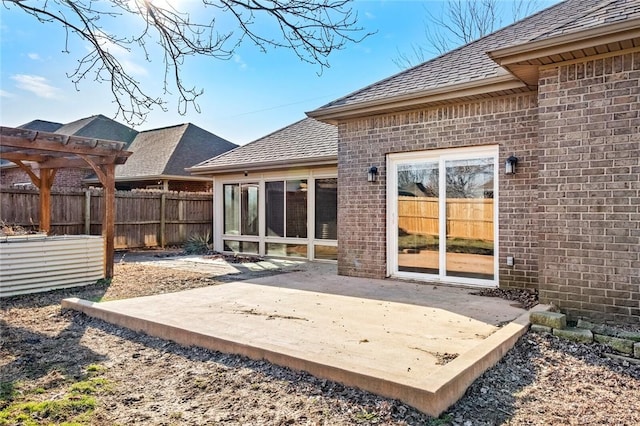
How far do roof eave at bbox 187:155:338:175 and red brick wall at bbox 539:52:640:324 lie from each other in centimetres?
545

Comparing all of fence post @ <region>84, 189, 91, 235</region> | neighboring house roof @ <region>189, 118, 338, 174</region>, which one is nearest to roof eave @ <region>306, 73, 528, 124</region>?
neighboring house roof @ <region>189, 118, 338, 174</region>

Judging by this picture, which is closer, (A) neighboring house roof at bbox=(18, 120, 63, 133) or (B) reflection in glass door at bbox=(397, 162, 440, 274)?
(B) reflection in glass door at bbox=(397, 162, 440, 274)

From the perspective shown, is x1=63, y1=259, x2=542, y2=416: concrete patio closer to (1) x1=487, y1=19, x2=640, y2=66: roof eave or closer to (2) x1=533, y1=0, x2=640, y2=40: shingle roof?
(1) x1=487, y1=19, x2=640, y2=66: roof eave

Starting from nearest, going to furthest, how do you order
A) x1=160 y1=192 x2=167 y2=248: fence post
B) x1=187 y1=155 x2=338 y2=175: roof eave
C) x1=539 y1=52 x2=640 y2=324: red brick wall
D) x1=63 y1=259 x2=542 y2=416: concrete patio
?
x1=63 y1=259 x2=542 y2=416: concrete patio
x1=539 y1=52 x2=640 y2=324: red brick wall
x1=187 y1=155 x2=338 y2=175: roof eave
x1=160 y1=192 x2=167 y2=248: fence post

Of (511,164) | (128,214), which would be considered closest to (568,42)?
(511,164)

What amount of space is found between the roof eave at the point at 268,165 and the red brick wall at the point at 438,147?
1.83 meters

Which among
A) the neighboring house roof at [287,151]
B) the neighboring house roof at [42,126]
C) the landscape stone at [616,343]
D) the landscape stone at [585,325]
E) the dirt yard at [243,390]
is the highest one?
the neighboring house roof at [42,126]

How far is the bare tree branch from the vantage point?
13.3 ft

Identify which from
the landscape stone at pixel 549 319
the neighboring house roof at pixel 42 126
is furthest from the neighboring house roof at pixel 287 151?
the neighboring house roof at pixel 42 126

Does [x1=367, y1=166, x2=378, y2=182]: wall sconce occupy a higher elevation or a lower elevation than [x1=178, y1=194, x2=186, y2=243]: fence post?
higher

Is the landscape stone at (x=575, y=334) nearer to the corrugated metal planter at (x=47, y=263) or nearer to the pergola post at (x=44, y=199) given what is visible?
the corrugated metal planter at (x=47, y=263)

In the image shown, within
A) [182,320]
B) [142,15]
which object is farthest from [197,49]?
[182,320]

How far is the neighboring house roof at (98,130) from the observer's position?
2111 centimetres

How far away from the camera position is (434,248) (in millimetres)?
7359
